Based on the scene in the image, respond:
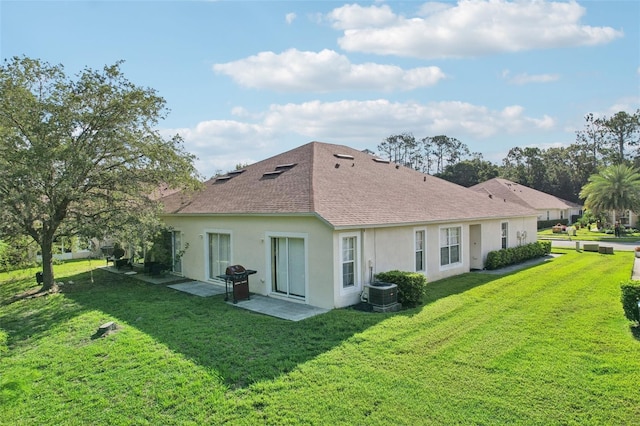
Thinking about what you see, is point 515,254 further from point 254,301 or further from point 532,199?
point 532,199

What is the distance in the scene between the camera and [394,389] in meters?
6.05

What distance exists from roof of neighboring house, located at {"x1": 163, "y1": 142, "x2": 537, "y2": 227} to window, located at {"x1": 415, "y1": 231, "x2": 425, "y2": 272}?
0.71 metres

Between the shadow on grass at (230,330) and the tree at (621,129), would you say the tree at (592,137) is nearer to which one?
the tree at (621,129)

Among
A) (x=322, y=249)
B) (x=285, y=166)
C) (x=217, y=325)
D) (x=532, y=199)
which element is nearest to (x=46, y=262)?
(x=217, y=325)

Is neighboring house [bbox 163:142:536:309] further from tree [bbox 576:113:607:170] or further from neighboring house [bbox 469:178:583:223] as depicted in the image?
tree [bbox 576:113:607:170]

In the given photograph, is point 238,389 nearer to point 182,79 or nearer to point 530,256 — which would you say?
point 182,79

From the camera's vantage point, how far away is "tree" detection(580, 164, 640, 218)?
37519 mm

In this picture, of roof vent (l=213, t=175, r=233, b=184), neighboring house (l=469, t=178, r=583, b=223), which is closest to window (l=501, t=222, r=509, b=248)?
roof vent (l=213, t=175, r=233, b=184)

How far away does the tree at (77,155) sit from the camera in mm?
12547

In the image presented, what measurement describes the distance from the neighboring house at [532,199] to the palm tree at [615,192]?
5248 millimetres

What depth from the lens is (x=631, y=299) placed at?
885 centimetres

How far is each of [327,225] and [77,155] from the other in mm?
8958

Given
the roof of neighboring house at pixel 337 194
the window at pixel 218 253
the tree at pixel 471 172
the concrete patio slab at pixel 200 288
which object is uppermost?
the tree at pixel 471 172

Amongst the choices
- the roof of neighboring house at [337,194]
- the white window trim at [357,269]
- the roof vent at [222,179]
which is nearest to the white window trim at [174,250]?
the roof of neighboring house at [337,194]
